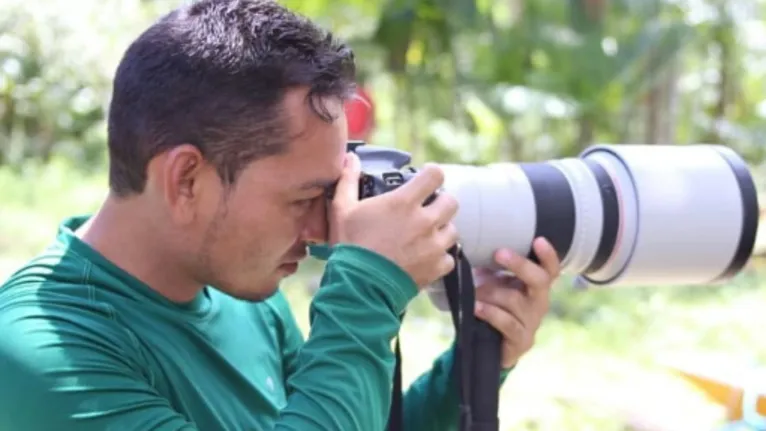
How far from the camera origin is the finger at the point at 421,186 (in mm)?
969

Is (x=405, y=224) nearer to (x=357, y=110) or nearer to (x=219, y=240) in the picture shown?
(x=219, y=240)

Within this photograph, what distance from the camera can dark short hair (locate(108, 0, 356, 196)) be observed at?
94cm

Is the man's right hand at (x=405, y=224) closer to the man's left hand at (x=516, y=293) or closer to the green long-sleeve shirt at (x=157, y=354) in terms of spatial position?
the green long-sleeve shirt at (x=157, y=354)

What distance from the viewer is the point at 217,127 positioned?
0.94m

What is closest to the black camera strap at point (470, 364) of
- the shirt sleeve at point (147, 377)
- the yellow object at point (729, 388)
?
the shirt sleeve at point (147, 377)

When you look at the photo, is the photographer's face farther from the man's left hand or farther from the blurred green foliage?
the blurred green foliage

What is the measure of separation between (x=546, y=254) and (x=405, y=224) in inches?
9.2

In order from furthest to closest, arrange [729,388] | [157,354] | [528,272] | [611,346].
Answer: [611,346], [729,388], [528,272], [157,354]

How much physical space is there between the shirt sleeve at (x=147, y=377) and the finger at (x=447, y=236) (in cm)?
5

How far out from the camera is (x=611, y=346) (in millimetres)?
3236

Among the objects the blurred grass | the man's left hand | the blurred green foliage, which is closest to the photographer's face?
the man's left hand

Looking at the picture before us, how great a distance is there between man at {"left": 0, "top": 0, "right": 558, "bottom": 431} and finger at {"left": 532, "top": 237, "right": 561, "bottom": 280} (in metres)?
0.16

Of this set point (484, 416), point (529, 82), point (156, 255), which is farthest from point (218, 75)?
point (529, 82)

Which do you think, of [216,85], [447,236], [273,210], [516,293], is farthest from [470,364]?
[216,85]
